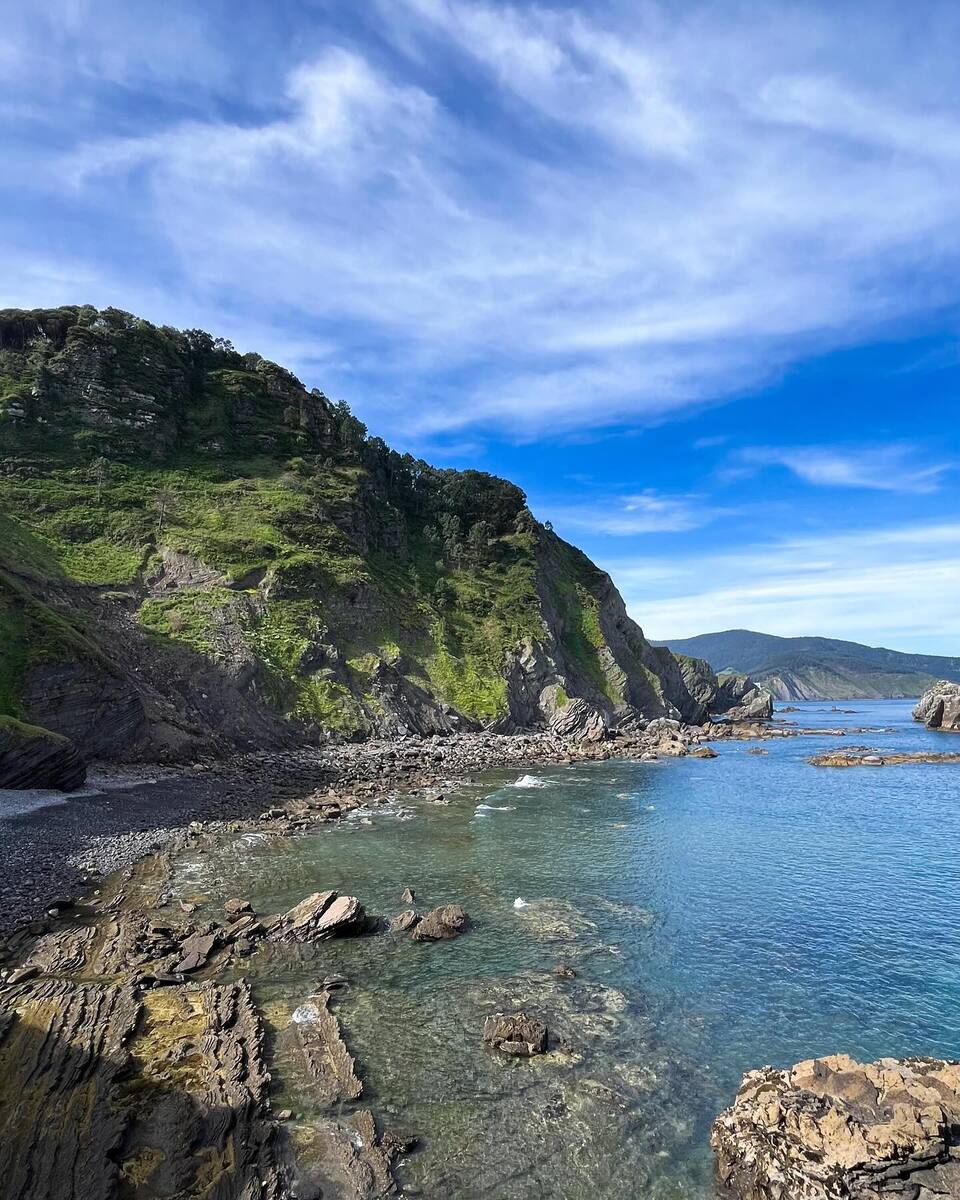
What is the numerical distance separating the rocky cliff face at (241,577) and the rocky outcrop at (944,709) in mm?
56530

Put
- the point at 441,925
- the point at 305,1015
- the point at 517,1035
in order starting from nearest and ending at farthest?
the point at 517,1035
the point at 305,1015
the point at 441,925

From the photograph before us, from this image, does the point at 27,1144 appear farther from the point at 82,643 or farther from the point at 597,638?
the point at 597,638

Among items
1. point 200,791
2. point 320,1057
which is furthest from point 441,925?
point 200,791

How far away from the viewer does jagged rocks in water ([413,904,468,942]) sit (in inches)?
1001

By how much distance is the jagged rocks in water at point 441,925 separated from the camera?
25.4 metres

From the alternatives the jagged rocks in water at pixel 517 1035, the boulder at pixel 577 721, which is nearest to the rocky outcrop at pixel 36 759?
the jagged rocks in water at pixel 517 1035

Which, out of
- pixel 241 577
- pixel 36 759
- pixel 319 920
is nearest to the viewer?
pixel 319 920

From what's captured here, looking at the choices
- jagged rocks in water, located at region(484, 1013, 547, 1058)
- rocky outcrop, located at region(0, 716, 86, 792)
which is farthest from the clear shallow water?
rocky outcrop, located at region(0, 716, 86, 792)

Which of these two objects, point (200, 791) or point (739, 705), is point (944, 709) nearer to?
point (739, 705)

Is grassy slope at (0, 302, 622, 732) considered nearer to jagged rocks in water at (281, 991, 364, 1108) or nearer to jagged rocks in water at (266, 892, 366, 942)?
jagged rocks in water at (266, 892, 366, 942)

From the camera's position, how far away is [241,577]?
271 ft

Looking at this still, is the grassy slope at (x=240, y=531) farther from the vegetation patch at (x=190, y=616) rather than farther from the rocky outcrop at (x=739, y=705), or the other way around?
the rocky outcrop at (x=739, y=705)

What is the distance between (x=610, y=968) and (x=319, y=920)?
1133 centimetres

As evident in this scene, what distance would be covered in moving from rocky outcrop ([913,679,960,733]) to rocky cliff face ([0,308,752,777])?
56530 mm
